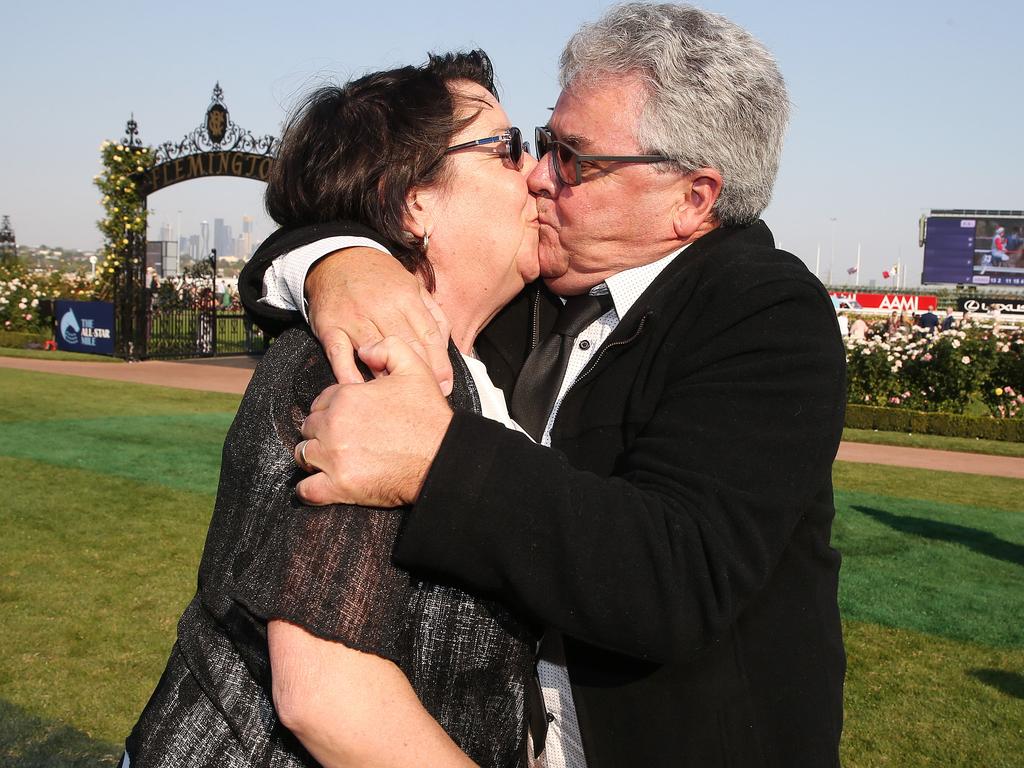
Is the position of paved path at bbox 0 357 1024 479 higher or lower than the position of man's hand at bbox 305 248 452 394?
lower

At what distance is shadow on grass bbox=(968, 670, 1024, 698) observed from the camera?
5.59 metres

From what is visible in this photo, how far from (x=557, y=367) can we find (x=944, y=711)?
4.32 meters

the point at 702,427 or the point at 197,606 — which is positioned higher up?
the point at 702,427

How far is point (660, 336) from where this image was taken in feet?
6.00

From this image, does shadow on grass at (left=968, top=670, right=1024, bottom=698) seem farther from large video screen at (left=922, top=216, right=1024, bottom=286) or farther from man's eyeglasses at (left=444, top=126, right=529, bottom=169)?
large video screen at (left=922, top=216, right=1024, bottom=286)

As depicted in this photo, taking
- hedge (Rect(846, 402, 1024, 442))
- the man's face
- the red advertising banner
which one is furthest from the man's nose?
the red advertising banner

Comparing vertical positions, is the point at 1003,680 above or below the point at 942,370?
below

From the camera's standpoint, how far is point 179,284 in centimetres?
2511

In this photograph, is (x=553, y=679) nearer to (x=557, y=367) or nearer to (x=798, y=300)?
(x=557, y=367)

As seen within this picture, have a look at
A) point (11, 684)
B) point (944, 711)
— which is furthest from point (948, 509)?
point (11, 684)

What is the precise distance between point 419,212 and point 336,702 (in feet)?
3.13

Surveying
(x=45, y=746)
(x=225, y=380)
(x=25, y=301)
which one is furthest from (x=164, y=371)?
(x=45, y=746)

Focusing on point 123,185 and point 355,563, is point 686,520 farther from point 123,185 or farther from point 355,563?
point 123,185

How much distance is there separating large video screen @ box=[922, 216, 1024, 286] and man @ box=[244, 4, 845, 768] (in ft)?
230
